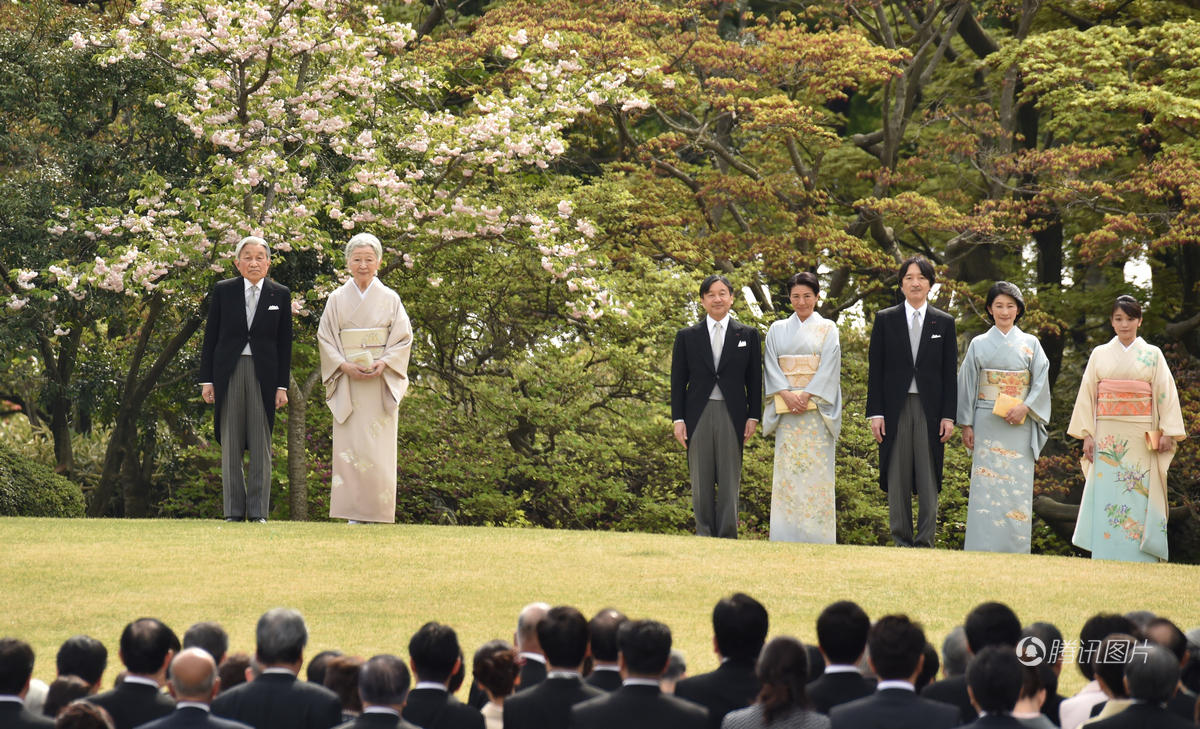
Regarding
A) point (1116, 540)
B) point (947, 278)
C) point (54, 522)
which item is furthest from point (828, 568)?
point (947, 278)

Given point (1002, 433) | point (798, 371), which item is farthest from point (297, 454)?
point (1002, 433)

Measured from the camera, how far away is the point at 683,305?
1459 centimetres

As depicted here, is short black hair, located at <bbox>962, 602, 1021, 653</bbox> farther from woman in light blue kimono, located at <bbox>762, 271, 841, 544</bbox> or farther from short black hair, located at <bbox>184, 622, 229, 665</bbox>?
woman in light blue kimono, located at <bbox>762, 271, 841, 544</bbox>

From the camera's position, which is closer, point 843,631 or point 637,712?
point 637,712

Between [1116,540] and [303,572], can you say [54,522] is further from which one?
[1116,540]

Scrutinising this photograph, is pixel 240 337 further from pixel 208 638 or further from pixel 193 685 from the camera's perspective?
pixel 193 685

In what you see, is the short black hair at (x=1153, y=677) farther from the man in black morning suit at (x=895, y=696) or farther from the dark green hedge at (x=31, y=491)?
the dark green hedge at (x=31, y=491)

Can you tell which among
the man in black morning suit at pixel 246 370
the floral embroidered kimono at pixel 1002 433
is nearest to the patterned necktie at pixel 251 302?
the man in black morning suit at pixel 246 370

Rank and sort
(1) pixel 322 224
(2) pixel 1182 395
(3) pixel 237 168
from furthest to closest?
(2) pixel 1182 395, (1) pixel 322 224, (3) pixel 237 168

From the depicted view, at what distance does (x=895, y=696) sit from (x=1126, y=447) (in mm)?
5983

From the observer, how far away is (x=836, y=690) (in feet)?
13.3

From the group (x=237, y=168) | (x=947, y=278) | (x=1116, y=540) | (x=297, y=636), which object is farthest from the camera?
(x=947, y=278)

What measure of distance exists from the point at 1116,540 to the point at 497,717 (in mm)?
6338

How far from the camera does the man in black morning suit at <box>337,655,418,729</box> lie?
3.73 metres
